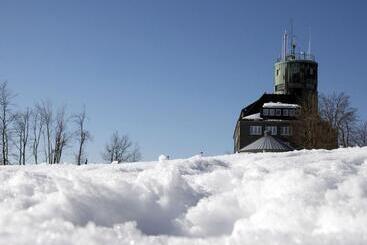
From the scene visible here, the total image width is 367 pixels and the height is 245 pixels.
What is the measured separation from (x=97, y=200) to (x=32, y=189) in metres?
0.52

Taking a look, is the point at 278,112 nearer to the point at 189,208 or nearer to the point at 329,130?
the point at 329,130

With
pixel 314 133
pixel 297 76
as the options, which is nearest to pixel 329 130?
pixel 314 133

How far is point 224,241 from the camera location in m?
3.29

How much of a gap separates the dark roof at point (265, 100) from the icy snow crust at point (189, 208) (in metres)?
70.6

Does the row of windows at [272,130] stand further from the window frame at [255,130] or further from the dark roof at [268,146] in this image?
the dark roof at [268,146]

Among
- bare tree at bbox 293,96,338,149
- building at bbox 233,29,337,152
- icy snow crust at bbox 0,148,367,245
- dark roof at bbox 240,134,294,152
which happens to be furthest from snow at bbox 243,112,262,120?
icy snow crust at bbox 0,148,367,245

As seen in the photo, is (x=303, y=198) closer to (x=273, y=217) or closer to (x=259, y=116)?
(x=273, y=217)

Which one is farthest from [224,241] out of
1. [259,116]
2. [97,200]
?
[259,116]

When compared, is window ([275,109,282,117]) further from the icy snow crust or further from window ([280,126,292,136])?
the icy snow crust


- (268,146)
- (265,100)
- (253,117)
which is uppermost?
(265,100)

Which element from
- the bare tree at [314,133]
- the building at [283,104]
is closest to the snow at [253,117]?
the building at [283,104]

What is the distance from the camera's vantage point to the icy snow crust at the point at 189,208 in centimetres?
324

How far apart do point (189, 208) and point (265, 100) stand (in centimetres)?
7290

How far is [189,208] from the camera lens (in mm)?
3805
